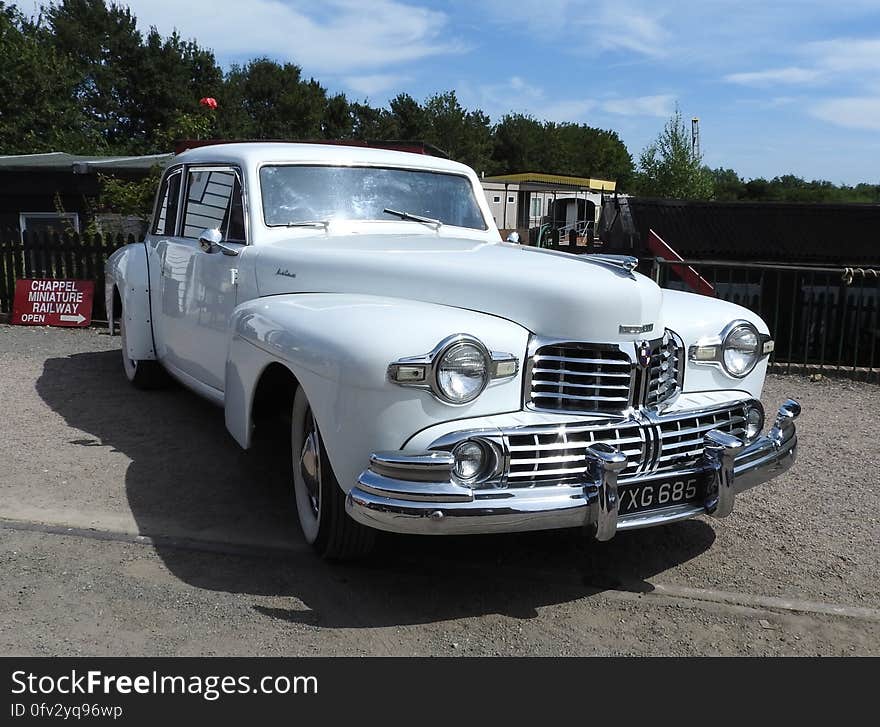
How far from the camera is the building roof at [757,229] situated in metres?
13.7

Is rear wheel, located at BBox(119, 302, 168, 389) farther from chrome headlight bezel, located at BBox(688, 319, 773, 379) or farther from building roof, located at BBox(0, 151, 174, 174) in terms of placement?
building roof, located at BBox(0, 151, 174, 174)

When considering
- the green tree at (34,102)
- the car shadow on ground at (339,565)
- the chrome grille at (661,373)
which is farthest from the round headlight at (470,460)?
the green tree at (34,102)

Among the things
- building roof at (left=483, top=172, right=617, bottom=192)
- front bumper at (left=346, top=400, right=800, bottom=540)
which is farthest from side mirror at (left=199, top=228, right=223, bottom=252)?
building roof at (left=483, top=172, right=617, bottom=192)

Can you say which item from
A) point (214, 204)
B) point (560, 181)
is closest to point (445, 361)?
point (214, 204)

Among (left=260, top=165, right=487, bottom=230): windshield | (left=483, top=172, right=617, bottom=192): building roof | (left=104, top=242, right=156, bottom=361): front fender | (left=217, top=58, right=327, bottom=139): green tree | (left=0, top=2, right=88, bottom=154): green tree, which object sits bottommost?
(left=104, top=242, right=156, bottom=361): front fender

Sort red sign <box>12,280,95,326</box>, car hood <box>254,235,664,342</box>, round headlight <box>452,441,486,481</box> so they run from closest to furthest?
1. round headlight <box>452,441,486,481</box>
2. car hood <box>254,235,664,342</box>
3. red sign <box>12,280,95,326</box>

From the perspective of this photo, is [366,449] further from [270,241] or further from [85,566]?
[270,241]

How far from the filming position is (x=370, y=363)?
3.09m

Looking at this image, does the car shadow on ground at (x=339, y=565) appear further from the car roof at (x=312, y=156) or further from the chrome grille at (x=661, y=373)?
the car roof at (x=312, y=156)

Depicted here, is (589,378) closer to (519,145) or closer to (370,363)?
(370,363)


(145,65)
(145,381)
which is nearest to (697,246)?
(145,381)

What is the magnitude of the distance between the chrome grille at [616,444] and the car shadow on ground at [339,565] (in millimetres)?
603

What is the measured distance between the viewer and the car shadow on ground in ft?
11.3

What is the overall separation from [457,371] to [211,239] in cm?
212
